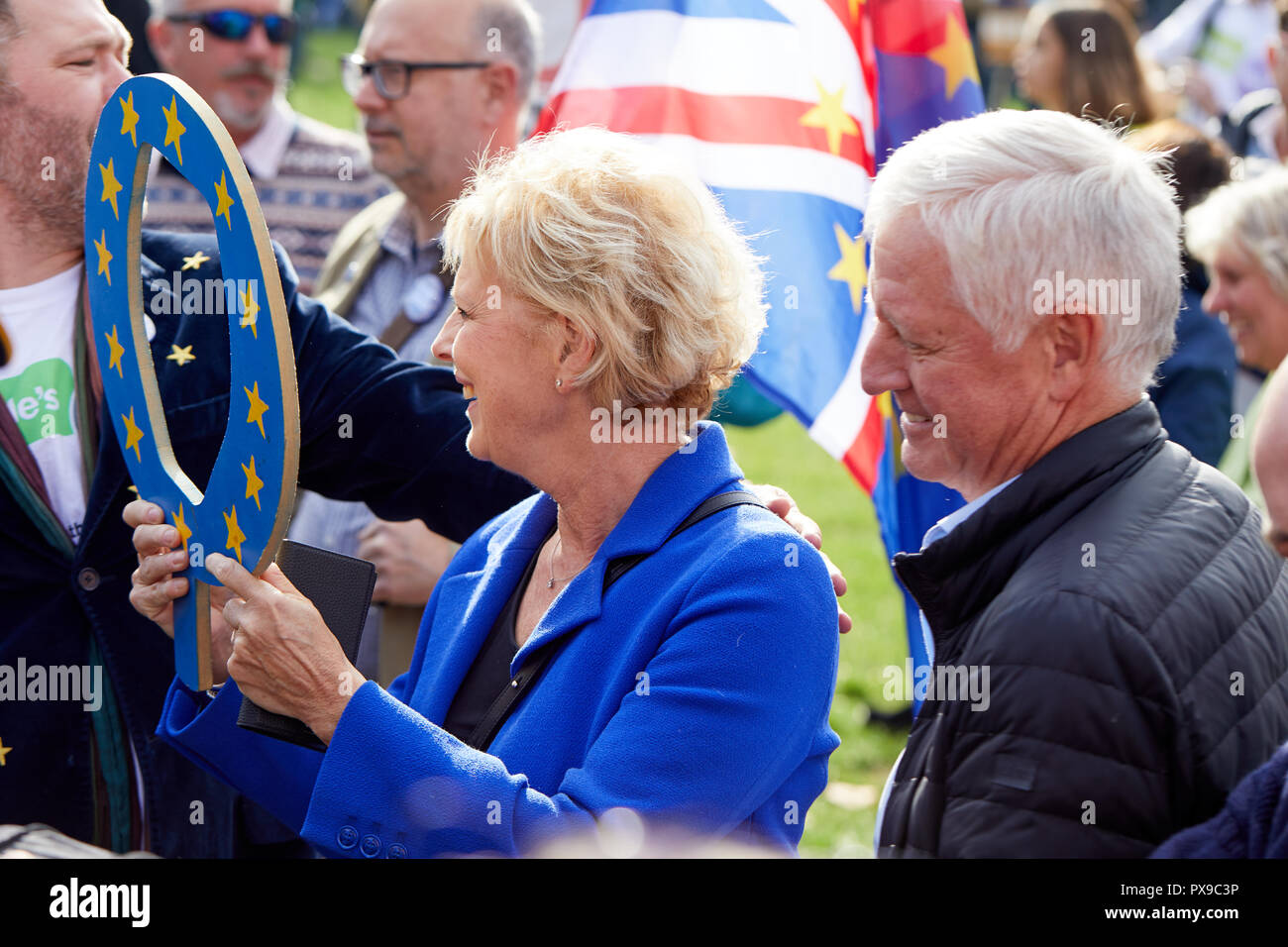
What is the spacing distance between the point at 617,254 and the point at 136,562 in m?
1.10

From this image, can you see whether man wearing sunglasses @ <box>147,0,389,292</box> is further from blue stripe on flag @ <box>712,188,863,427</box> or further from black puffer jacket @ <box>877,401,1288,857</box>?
black puffer jacket @ <box>877,401,1288,857</box>

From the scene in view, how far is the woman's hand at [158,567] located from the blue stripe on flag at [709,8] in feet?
6.71

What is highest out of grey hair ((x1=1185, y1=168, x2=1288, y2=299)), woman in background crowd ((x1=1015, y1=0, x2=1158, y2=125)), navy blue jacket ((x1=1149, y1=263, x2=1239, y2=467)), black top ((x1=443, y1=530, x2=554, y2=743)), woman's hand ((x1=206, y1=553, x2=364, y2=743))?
woman in background crowd ((x1=1015, y1=0, x2=1158, y2=125))

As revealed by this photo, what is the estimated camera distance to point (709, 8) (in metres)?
3.59

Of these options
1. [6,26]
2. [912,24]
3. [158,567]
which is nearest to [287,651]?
[158,567]

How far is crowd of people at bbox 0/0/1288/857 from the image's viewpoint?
5.55 ft

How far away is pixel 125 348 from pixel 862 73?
217cm

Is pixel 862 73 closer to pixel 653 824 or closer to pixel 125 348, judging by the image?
pixel 125 348

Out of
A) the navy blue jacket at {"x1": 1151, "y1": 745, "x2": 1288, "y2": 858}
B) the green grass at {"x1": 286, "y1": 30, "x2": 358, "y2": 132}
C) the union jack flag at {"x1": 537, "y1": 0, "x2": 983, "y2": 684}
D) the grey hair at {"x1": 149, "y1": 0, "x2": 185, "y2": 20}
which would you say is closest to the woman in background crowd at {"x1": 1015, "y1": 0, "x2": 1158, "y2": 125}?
the union jack flag at {"x1": 537, "y1": 0, "x2": 983, "y2": 684}

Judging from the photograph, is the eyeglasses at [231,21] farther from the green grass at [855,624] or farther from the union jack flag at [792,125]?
the green grass at [855,624]

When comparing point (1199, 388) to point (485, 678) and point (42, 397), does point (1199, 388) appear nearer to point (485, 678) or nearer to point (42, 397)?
point (485, 678)

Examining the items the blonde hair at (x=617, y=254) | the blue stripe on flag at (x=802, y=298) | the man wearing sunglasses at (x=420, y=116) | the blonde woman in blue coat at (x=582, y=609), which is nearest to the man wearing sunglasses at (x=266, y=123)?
the man wearing sunglasses at (x=420, y=116)

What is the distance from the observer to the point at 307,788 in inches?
90.8

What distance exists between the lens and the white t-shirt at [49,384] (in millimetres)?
2512
